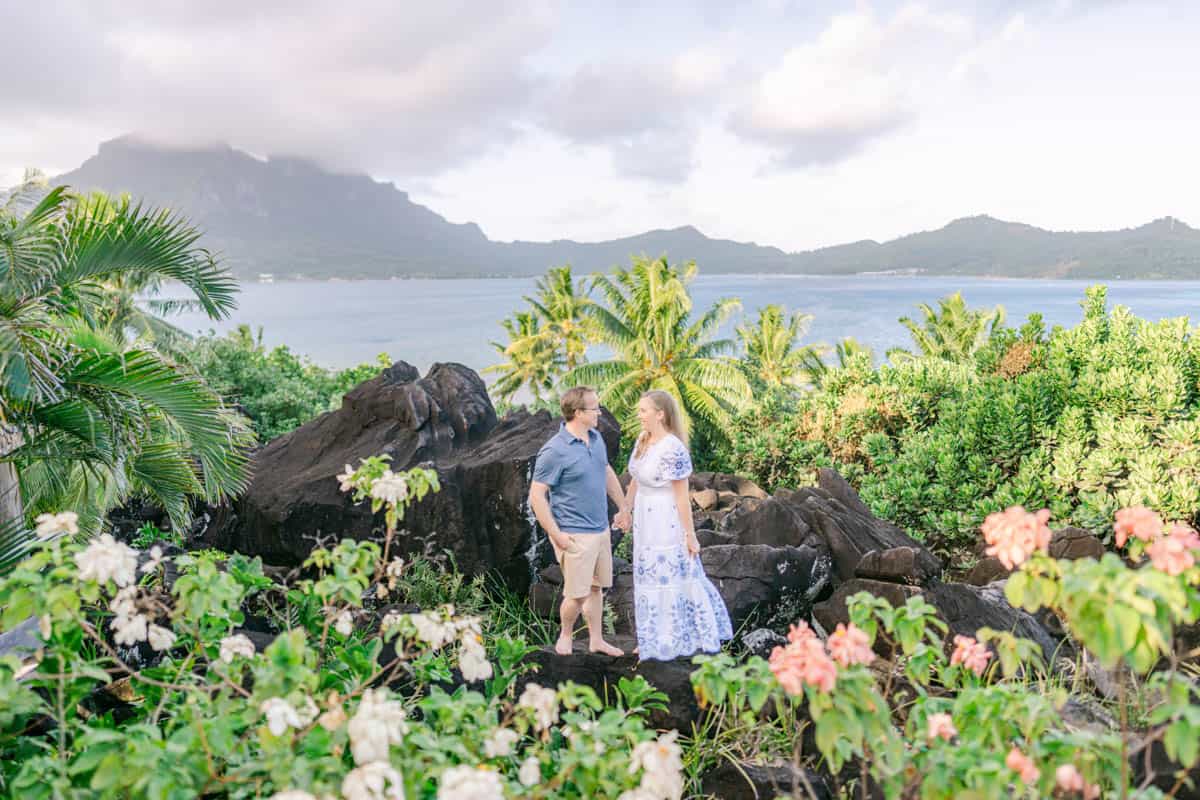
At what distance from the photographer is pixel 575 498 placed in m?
4.88

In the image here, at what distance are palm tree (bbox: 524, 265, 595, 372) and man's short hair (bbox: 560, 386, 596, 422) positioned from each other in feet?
90.8

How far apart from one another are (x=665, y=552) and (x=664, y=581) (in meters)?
0.19

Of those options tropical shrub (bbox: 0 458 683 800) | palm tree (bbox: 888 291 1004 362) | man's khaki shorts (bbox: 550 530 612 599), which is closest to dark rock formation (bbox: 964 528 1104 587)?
man's khaki shorts (bbox: 550 530 612 599)

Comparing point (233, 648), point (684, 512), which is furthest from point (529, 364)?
point (233, 648)

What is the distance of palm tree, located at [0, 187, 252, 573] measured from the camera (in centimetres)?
484

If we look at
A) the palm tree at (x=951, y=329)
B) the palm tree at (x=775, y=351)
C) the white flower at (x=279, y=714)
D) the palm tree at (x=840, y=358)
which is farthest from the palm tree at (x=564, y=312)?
the white flower at (x=279, y=714)

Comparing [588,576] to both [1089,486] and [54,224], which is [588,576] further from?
[1089,486]

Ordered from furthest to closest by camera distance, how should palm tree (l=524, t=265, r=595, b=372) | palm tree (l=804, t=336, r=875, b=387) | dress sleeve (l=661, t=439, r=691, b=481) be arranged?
palm tree (l=524, t=265, r=595, b=372) < palm tree (l=804, t=336, r=875, b=387) < dress sleeve (l=661, t=439, r=691, b=481)

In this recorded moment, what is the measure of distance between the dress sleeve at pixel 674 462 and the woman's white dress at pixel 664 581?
3cm

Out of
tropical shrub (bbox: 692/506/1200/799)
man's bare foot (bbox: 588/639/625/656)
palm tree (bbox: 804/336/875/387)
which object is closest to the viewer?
tropical shrub (bbox: 692/506/1200/799)

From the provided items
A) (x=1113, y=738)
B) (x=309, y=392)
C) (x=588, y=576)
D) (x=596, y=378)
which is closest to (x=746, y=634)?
(x=588, y=576)

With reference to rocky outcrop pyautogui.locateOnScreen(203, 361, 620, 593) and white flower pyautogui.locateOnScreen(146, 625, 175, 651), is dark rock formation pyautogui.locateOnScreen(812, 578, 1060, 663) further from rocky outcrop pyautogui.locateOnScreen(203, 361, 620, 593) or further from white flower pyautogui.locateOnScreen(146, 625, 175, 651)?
white flower pyautogui.locateOnScreen(146, 625, 175, 651)

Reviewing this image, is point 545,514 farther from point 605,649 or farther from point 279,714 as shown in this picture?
point 279,714

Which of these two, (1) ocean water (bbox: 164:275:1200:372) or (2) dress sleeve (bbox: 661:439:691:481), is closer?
(2) dress sleeve (bbox: 661:439:691:481)
